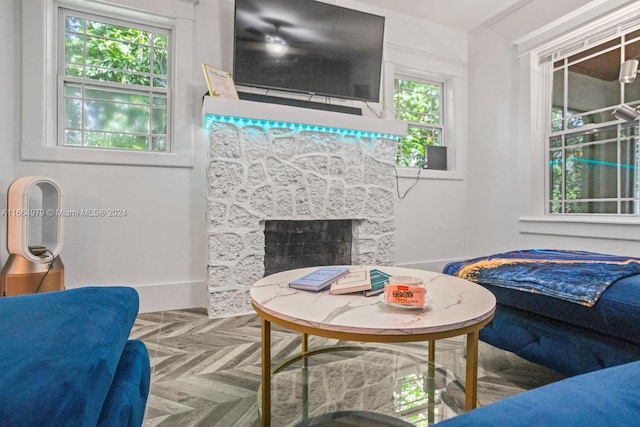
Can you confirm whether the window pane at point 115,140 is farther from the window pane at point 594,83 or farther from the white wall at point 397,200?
the window pane at point 594,83

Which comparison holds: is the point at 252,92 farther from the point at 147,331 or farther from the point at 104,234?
the point at 147,331

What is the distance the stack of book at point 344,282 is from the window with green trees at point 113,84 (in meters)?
2.01

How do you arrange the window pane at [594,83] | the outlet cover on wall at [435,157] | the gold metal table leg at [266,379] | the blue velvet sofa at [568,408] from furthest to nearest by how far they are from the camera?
the outlet cover on wall at [435,157], the window pane at [594,83], the gold metal table leg at [266,379], the blue velvet sofa at [568,408]

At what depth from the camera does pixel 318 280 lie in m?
1.25

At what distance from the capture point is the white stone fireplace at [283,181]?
248 cm

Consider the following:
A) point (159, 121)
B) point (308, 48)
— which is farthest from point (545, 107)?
point (159, 121)

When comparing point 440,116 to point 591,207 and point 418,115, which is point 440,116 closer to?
point 418,115

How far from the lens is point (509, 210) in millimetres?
3385

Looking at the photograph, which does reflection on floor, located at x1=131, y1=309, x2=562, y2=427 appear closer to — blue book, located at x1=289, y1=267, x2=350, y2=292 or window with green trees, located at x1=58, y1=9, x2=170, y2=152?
blue book, located at x1=289, y1=267, x2=350, y2=292

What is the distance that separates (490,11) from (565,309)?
10.6 feet

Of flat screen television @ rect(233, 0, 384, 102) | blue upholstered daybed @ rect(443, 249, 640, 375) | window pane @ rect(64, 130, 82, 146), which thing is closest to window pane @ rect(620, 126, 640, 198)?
blue upholstered daybed @ rect(443, 249, 640, 375)

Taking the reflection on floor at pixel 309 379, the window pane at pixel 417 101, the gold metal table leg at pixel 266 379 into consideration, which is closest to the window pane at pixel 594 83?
the window pane at pixel 417 101

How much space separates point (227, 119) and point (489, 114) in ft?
8.74

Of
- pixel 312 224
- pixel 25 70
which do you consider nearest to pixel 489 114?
pixel 312 224
